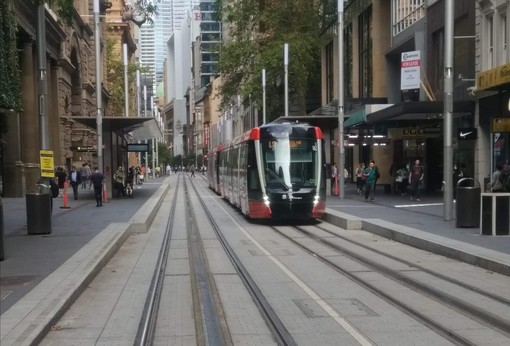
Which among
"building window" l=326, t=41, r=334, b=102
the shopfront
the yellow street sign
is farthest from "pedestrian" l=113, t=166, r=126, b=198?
"building window" l=326, t=41, r=334, b=102

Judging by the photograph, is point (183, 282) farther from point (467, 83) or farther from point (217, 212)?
point (467, 83)

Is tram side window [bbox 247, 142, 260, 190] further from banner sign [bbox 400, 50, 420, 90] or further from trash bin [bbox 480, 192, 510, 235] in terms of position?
banner sign [bbox 400, 50, 420, 90]

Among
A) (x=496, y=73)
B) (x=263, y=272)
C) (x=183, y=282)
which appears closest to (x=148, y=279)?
(x=183, y=282)

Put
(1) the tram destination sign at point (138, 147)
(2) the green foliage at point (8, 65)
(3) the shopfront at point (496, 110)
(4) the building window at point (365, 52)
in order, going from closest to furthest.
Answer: (2) the green foliage at point (8, 65)
(3) the shopfront at point (496, 110)
(1) the tram destination sign at point (138, 147)
(4) the building window at point (365, 52)

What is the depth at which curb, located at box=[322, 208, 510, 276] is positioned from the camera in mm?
11508

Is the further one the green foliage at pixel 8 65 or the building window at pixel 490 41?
the building window at pixel 490 41

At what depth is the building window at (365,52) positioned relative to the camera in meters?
45.2

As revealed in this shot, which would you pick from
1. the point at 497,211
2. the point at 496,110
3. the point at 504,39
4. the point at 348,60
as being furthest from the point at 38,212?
the point at 348,60

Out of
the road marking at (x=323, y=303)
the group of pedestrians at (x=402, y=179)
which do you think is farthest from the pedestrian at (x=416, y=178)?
the road marking at (x=323, y=303)

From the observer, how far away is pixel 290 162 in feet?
68.1

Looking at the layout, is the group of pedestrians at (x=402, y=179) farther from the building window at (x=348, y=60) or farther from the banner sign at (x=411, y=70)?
the building window at (x=348, y=60)

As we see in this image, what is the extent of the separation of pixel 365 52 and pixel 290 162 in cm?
2791

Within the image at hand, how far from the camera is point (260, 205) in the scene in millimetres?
20547

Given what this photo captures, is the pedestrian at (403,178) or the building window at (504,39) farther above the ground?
the building window at (504,39)
